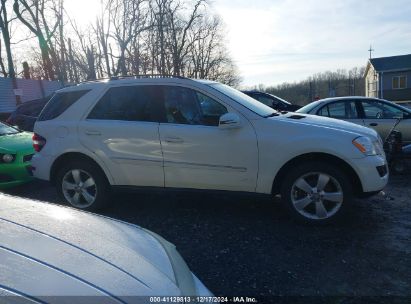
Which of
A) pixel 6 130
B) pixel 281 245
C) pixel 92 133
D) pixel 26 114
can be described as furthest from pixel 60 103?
pixel 26 114

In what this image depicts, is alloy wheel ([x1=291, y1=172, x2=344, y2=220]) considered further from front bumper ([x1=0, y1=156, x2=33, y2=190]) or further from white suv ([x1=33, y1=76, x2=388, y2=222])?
front bumper ([x1=0, y1=156, x2=33, y2=190])

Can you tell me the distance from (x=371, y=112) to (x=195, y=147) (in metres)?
4.99

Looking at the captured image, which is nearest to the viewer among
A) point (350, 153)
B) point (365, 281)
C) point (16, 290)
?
point (16, 290)

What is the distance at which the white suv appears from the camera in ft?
13.8

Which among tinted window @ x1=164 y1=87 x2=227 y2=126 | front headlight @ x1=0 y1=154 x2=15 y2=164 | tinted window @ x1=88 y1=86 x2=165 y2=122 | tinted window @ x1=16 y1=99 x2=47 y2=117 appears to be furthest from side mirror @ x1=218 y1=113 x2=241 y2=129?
tinted window @ x1=16 y1=99 x2=47 y2=117

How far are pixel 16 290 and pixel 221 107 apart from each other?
3.49 metres

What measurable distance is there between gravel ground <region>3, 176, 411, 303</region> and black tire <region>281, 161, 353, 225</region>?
122 millimetres

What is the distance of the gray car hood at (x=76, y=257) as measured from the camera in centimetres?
132

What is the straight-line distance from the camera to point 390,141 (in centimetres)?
684

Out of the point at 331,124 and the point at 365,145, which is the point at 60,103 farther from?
the point at 365,145

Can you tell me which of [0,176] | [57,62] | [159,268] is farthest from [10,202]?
[57,62]

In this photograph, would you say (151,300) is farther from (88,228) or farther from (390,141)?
(390,141)

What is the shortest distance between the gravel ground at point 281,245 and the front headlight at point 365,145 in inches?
32.9

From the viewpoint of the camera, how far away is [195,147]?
4.45 meters
